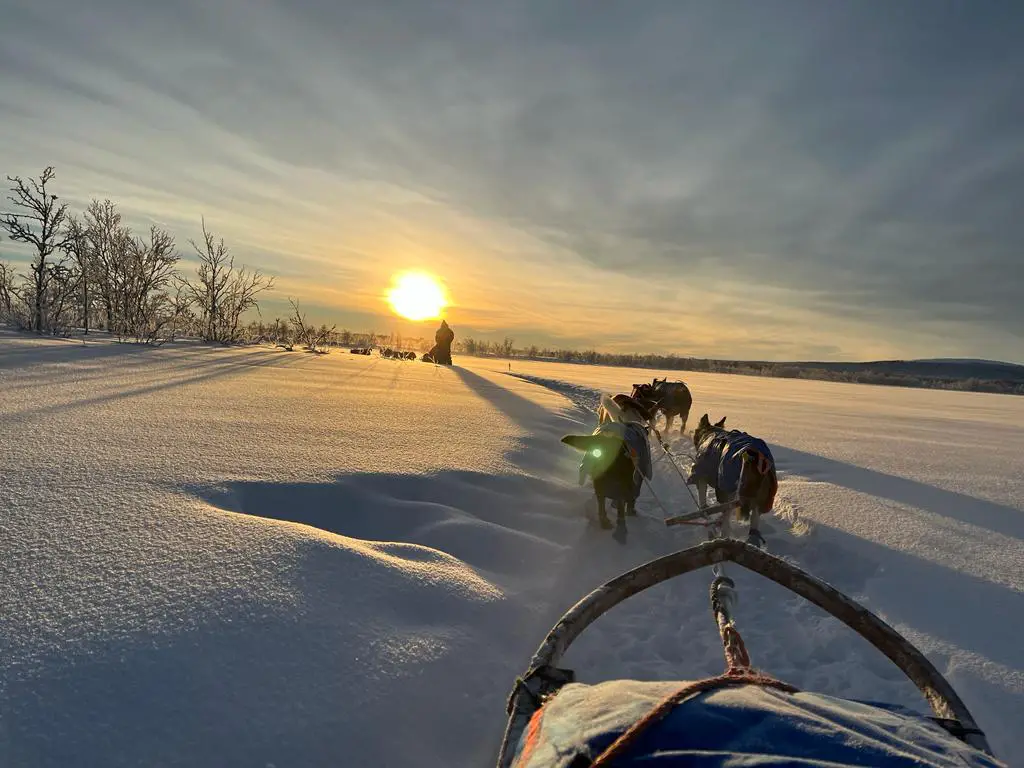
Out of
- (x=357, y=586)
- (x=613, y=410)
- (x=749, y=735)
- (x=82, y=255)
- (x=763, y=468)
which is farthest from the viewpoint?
(x=82, y=255)

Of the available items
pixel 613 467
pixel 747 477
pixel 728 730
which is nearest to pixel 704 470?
pixel 747 477

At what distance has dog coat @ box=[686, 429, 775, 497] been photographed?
13.9ft

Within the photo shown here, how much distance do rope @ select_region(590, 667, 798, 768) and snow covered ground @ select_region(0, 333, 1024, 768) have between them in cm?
121

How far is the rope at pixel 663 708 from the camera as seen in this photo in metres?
0.76

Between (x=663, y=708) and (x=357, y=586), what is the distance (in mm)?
1910

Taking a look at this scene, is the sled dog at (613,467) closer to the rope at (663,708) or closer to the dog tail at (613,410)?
the dog tail at (613,410)

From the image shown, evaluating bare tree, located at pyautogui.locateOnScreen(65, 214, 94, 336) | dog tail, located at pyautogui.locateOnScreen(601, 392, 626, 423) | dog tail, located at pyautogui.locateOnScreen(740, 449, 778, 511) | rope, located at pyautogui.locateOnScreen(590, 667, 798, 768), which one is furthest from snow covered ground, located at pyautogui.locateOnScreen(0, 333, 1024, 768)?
bare tree, located at pyautogui.locateOnScreen(65, 214, 94, 336)

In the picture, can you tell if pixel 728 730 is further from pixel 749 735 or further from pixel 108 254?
pixel 108 254

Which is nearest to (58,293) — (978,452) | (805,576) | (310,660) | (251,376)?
(251,376)

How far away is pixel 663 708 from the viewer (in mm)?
804

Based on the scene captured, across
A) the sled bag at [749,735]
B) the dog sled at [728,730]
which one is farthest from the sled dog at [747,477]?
the sled bag at [749,735]

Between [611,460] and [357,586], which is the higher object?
[611,460]

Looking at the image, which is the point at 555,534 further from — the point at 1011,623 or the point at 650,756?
the point at 650,756

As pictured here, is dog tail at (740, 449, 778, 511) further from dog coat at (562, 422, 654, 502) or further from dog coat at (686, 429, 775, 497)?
dog coat at (562, 422, 654, 502)
